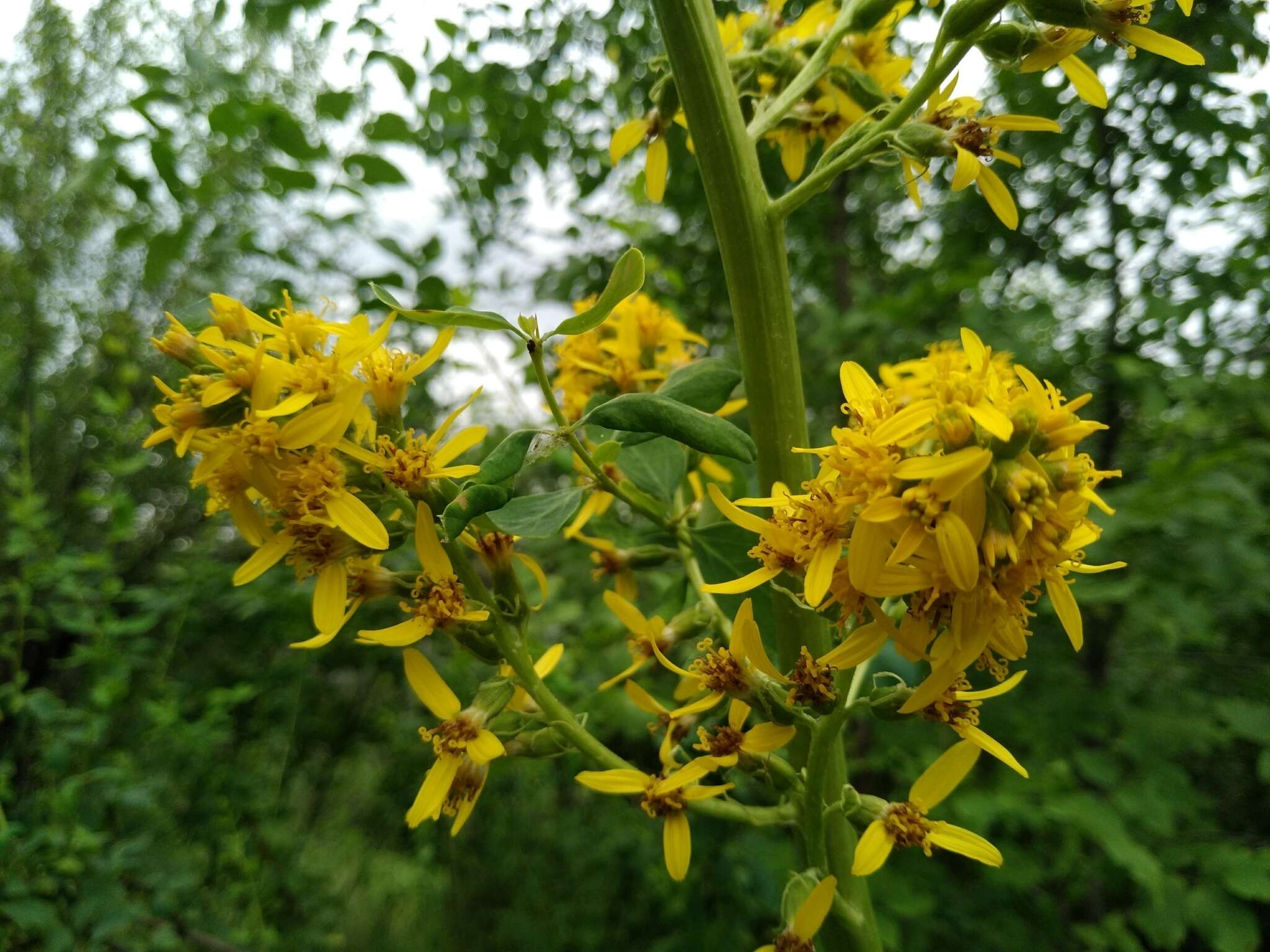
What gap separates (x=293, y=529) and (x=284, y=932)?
2.14m

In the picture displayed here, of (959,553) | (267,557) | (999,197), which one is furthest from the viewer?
(999,197)

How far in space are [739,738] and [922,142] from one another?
60cm

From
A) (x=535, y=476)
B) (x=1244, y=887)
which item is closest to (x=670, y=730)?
(x=1244, y=887)

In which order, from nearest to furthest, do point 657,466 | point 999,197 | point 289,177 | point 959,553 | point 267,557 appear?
point 959,553 → point 267,557 → point 999,197 → point 657,466 → point 289,177

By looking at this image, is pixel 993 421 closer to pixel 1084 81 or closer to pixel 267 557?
pixel 1084 81

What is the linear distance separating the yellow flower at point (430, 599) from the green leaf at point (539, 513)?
0.22 feet

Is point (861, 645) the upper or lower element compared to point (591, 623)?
upper

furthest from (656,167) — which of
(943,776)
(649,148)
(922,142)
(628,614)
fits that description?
(943,776)

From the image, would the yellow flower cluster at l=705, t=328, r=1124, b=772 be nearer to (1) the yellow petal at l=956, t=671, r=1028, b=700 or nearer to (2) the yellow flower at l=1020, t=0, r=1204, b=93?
(1) the yellow petal at l=956, t=671, r=1028, b=700

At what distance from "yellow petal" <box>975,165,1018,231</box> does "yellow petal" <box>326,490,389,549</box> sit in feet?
2.24

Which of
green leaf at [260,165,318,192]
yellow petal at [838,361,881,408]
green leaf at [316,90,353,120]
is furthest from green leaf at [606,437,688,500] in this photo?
green leaf at [316,90,353,120]

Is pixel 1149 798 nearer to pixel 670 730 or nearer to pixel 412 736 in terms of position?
pixel 670 730

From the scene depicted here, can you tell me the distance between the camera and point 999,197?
0.83 m

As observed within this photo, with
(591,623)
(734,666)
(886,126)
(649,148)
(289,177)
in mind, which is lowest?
(591,623)
